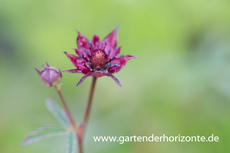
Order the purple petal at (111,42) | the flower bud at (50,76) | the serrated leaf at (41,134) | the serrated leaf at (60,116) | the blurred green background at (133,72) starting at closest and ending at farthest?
the flower bud at (50,76) < the serrated leaf at (41,134) < the purple petal at (111,42) < the serrated leaf at (60,116) < the blurred green background at (133,72)

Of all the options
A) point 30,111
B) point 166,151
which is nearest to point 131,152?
point 166,151

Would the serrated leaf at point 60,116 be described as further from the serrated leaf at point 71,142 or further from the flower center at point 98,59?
the flower center at point 98,59

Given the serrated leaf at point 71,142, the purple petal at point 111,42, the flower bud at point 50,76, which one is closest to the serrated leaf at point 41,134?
the serrated leaf at point 71,142

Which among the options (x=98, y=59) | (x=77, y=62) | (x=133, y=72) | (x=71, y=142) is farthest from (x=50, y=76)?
(x=133, y=72)

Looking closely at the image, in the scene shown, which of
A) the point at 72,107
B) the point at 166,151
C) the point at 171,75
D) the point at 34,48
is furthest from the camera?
the point at 34,48

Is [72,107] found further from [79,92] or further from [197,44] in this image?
[197,44]

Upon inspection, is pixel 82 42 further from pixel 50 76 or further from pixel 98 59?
pixel 50 76

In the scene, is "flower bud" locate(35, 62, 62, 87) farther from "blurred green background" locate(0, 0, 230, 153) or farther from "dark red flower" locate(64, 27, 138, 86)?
"blurred green background" locate(0, 0, 230, 153)
